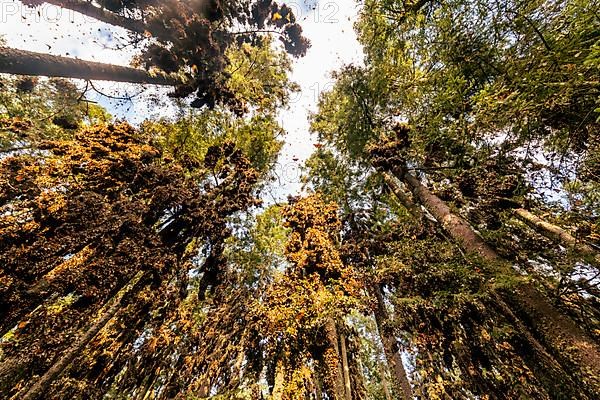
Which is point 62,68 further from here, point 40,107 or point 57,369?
point 57,369

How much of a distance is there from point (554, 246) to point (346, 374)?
24.3 ft

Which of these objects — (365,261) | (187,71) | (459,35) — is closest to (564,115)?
(459,35)

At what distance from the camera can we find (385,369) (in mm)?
16766

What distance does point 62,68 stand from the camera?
4.93 m

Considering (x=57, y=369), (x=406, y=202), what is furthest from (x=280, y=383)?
(x=406, y=202)

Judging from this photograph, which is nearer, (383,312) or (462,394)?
(462,394)

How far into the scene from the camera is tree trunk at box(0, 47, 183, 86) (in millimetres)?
4297

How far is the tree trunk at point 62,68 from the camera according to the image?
4297mm

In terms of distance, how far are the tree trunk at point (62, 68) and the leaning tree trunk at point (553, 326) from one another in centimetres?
860

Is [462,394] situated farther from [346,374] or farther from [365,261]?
[365,261]

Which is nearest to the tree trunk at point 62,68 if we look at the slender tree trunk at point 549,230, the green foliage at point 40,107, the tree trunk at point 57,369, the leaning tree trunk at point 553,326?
the green foliage at point 40,107

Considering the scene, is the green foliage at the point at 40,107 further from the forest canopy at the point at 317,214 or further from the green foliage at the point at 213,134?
the green foliage at the point at 213,134

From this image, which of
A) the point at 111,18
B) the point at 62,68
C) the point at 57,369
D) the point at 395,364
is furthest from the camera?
the point at 395,364

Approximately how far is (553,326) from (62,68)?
9.41 m
